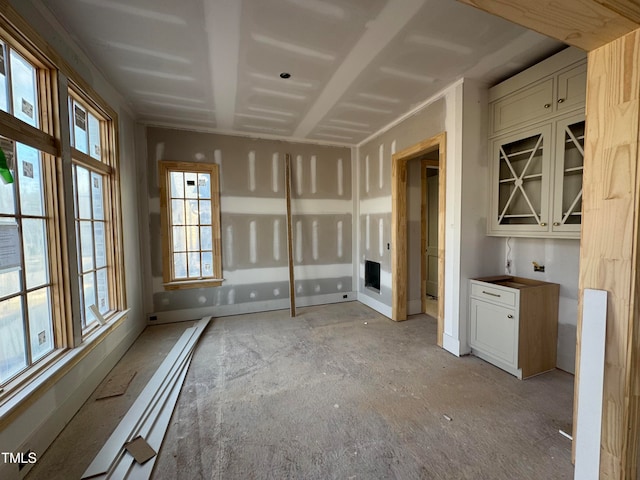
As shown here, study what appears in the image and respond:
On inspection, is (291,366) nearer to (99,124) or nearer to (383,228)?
(383,228)

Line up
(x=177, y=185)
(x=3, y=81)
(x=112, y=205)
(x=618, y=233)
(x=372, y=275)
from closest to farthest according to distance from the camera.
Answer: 1. (x=618, y=233)
2. (x=3, y=81)
3. (x=112, y=205)
4. (x=177, y=185)
5. (x=372, y=275)

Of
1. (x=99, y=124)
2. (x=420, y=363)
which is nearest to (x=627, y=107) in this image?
(x=420, y=363)

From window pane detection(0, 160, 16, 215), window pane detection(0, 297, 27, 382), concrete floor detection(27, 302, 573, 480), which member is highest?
window pane detection(0, 160, 16, 215)

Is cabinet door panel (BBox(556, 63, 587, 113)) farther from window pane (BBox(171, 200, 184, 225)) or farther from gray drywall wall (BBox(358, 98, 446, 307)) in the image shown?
window pane (BBox(171, 200, 184, 225))

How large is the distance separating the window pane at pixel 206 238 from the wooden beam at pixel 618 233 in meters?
4.18

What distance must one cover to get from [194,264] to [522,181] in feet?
14.1

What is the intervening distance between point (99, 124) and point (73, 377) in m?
2.47

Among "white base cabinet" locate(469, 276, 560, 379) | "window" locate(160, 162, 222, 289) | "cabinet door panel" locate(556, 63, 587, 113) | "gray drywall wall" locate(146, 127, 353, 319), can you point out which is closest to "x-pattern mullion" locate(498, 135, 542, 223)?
"cabinet door panel" locate(556, 63, 587, 113)

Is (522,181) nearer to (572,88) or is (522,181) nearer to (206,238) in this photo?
(572,88)

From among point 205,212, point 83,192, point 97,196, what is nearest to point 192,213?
point 205,212

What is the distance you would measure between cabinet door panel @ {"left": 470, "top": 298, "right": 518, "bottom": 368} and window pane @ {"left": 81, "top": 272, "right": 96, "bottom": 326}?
3763 mm

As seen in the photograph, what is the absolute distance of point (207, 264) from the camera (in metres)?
4.23

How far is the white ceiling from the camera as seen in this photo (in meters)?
1.83

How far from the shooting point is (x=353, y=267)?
506 cm
